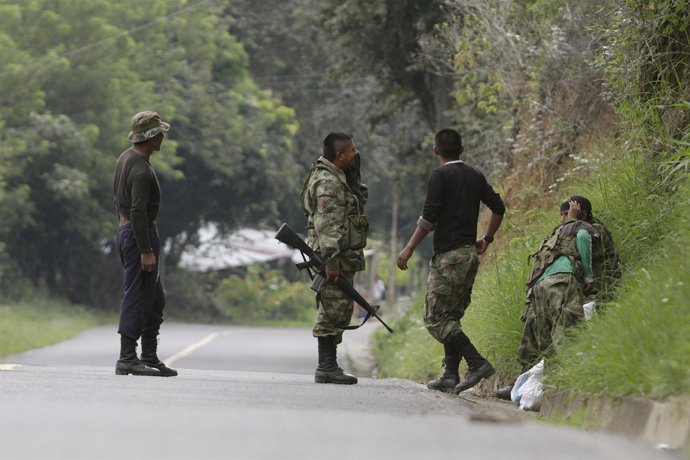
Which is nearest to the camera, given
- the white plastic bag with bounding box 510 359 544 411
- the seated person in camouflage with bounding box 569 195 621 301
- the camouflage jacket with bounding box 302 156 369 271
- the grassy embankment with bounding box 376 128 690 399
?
the grassy embankment with bounding box 376 128 690 399

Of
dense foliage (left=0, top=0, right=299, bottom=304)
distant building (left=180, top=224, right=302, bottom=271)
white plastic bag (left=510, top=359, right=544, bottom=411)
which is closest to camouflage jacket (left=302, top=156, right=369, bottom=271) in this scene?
white plastic bag (left=510, top=359, right=544, bottom=411)

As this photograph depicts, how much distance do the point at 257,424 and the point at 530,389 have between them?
3.48 m

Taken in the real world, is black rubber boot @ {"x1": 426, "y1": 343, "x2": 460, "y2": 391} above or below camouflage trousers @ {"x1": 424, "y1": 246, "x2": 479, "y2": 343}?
below

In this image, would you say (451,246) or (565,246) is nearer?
(565,246)

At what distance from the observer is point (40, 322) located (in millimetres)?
32625

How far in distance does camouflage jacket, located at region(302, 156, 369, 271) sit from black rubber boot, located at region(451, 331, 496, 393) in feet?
3.27

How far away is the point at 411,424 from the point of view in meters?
7.51

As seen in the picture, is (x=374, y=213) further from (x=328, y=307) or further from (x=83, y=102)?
(x=328, y=307)

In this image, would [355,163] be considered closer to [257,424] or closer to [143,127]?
[143,127]

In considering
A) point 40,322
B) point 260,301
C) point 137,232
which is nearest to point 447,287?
point 137,232

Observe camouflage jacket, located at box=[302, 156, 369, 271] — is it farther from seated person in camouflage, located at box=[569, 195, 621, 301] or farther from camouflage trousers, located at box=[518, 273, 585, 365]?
seated person in camouflage, located at box=[569, 195, 621, 301]

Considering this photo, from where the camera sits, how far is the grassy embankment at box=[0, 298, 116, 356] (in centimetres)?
2538

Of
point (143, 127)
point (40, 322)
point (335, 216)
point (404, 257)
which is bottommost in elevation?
point (404, 257)

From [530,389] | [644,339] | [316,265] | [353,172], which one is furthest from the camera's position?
[353,172]
